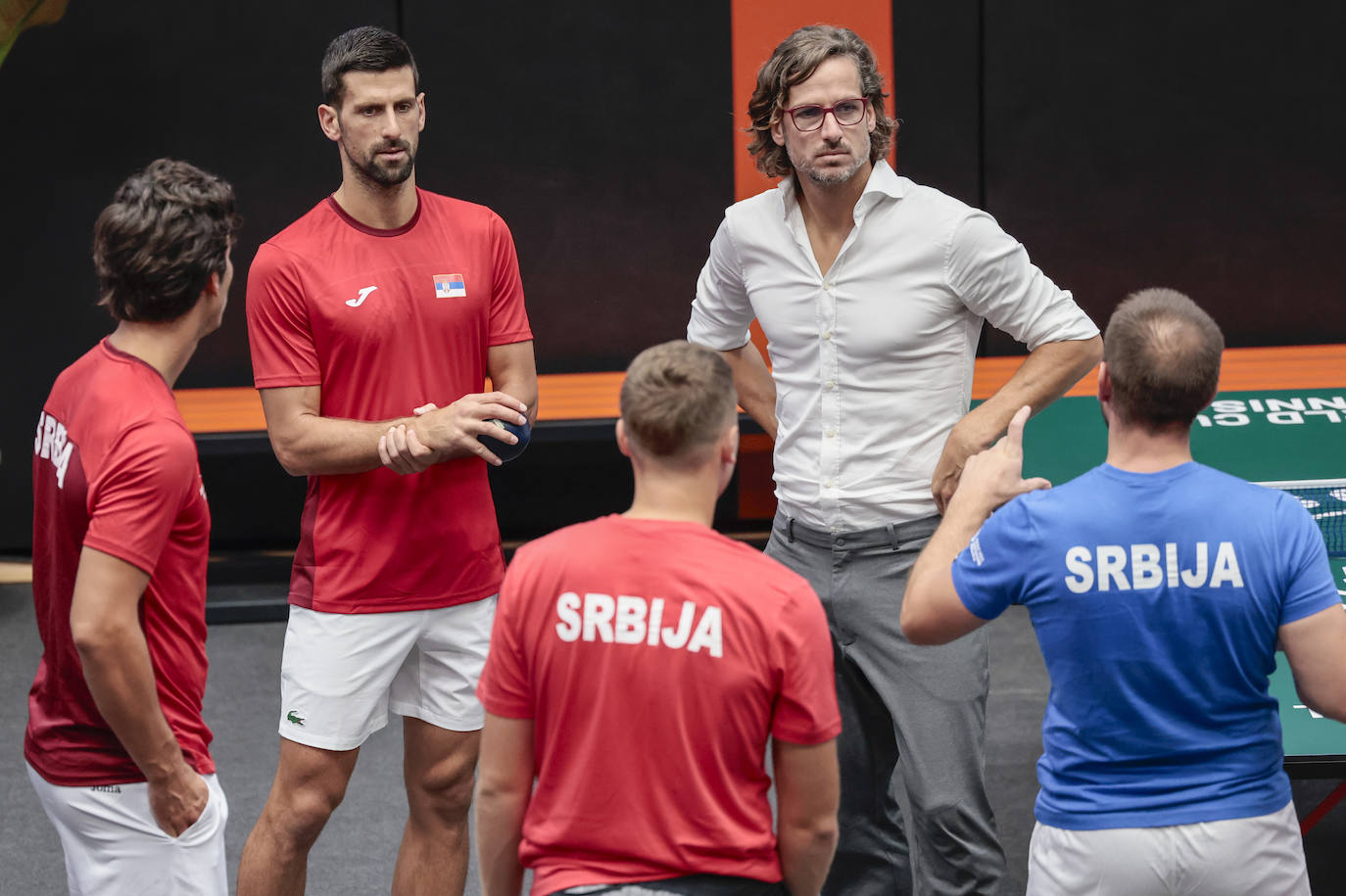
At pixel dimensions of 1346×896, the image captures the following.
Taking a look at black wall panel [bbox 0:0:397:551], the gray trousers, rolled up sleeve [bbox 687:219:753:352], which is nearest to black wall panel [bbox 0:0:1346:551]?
black wall panel [bbox 0:0:397:551]

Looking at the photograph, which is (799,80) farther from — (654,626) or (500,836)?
(500,836)

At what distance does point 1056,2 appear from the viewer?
609cm

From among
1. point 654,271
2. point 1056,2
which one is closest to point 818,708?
point 654,271

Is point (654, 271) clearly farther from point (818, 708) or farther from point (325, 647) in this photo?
point (818, 708)

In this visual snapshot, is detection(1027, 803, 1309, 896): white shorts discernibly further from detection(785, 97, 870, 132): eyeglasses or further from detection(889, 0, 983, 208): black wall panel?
detection(889, 0, 983, 208): black wall panel

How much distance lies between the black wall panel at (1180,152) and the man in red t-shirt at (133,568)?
4.68 m

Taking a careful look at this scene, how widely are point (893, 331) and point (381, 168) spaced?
1.00 metres

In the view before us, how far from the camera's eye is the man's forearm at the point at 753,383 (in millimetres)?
3059

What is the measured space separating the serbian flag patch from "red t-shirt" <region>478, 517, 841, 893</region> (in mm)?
1148

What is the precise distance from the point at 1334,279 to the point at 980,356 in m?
1.59

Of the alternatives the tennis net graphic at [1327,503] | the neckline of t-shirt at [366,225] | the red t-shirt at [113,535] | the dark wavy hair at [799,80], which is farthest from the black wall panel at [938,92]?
the red t-shirt at [113,535]

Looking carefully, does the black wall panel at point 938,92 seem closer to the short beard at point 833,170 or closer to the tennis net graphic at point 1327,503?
the tennis net graphic at point 1327,503

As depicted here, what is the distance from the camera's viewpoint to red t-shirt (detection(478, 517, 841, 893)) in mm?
1699

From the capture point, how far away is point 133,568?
6.45ft
